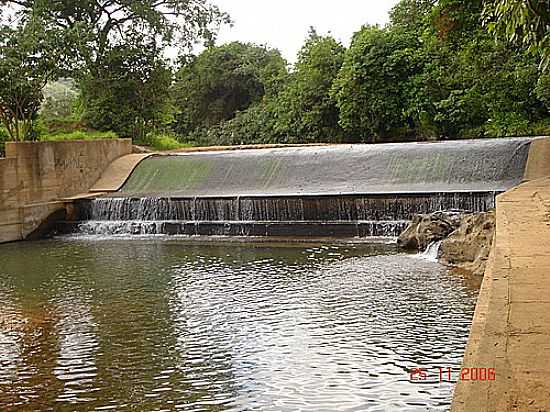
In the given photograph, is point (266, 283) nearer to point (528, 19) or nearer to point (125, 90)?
point (528, 19)

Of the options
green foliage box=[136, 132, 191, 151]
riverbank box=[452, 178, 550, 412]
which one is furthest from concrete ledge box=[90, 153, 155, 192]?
riverbank box=[452, 178, 550, 412]

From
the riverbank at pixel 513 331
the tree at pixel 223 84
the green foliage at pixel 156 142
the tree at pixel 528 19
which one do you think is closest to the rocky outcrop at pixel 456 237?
the riverbank at pixel 513 331

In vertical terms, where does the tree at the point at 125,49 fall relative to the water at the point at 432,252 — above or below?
above

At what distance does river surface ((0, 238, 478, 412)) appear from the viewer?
15.1 ft

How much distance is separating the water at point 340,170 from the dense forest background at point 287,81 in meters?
1.87

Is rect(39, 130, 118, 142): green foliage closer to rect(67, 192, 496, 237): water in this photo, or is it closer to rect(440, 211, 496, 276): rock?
rect(67, 192, 496, 237): water

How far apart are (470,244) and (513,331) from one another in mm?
5777

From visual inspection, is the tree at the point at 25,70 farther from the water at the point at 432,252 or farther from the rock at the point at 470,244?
the rock at the point at 470,244

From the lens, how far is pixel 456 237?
905 centimetres

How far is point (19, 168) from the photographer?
48.0ft

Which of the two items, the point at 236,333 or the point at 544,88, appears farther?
the point at 544,88

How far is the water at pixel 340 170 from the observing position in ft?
42.3

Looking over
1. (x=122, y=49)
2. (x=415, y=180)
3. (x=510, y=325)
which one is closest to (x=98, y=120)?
(x=122, y=49)


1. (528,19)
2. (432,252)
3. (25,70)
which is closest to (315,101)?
(25,70)
